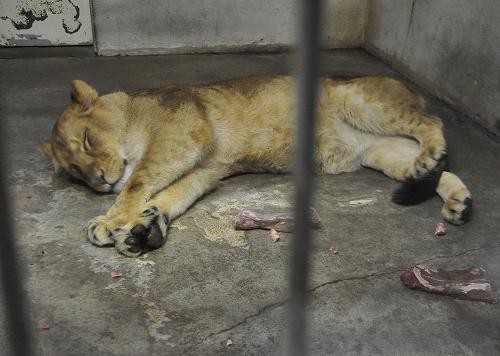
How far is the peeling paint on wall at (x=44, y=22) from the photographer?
681 cm

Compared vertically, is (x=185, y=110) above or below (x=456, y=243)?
above

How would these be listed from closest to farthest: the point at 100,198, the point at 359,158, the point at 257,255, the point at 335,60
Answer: the point at 257,255, the point at 100,198, the point at 359,158, the point at 335,60

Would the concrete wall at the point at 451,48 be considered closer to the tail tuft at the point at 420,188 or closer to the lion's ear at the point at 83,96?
the tail tuft at the point at 420,188

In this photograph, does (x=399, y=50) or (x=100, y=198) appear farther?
(x=399, y=50)

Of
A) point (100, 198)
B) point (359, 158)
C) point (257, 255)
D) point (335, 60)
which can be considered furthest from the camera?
point (335, 60)

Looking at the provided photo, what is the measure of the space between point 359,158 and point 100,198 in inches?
75.3

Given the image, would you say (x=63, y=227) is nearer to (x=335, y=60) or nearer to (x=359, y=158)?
(x=359, y=158)

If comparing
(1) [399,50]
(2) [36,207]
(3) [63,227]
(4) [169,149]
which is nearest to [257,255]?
(4) [169,149]

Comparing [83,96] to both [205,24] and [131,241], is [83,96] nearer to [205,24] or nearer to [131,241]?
[131,241]

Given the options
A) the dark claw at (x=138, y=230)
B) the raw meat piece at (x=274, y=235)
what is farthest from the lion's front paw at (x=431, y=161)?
the dark claw at (x=138, y=230)

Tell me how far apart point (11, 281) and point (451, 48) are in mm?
5018

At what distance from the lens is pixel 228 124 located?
4285 millimetres

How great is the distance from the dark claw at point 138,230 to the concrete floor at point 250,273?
0.48 ft

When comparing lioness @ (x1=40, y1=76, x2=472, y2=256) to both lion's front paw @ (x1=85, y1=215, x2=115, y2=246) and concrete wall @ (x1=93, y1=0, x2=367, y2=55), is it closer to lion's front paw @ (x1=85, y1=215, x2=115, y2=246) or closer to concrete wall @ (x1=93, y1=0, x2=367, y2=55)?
lion's front paw @ (x1=85, y1=215, x2=115, y2=246)
